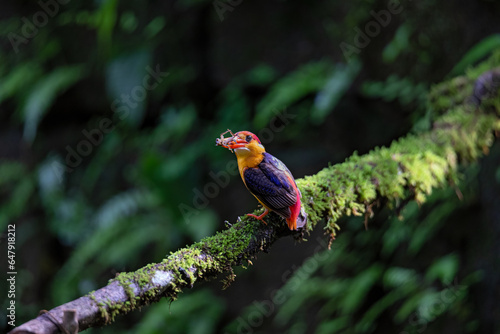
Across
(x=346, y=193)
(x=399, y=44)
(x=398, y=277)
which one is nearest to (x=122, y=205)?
(x=398, y=277)

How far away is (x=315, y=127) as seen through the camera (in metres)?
4.00

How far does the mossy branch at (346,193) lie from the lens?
107 cm

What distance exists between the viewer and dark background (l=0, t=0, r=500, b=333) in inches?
118

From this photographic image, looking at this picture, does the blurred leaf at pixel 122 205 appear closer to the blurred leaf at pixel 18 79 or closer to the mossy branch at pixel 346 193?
the blurred leaf at pixel 18 79

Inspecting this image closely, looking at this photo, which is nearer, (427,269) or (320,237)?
(427,269)

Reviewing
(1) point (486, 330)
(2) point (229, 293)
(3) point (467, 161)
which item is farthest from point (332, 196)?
(2) point (229, 293)

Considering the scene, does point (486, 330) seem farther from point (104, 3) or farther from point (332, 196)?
point (104, 3)

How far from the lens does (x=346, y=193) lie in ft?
5.89

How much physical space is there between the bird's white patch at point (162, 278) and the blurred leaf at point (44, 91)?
11.2 feet

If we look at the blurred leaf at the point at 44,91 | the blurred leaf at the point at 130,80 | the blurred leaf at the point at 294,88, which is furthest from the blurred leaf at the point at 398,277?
the blurred leaf at the point at 44,91

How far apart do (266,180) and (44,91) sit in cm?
340

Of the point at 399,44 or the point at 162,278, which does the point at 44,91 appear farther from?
the point at 162,278

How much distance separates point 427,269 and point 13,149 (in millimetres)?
4293

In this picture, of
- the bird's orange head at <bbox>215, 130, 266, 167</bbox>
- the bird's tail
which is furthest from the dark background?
the bird's orange head at <bbox>215, 130, 266, 167</bbox>
